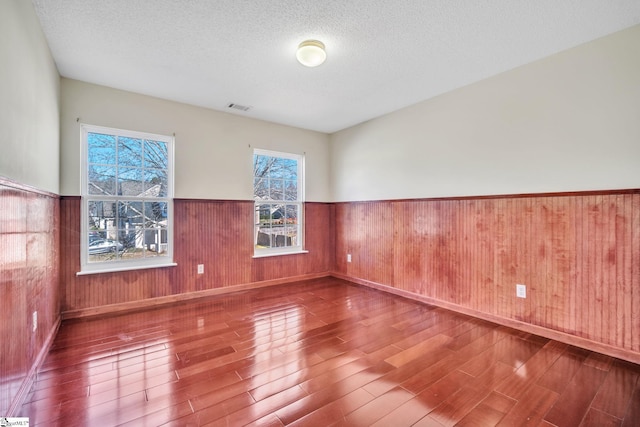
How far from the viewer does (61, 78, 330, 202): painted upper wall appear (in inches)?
121

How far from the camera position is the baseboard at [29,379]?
1.57 meters

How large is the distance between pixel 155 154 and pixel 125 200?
0.66m

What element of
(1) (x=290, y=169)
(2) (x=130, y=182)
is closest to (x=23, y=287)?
(2) (x=130, y=182)

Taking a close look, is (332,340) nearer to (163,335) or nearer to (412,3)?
(163,335)

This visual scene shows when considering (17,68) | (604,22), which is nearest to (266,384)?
(17,68)

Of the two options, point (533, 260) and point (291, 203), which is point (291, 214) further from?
point (533, 260)

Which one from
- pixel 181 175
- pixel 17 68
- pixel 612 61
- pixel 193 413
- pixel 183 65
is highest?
pixel 183 65

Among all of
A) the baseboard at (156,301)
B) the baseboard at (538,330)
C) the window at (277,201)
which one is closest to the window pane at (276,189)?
the window at (277,201)

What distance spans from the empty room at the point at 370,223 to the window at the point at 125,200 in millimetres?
22

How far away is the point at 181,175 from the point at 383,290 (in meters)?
3.18

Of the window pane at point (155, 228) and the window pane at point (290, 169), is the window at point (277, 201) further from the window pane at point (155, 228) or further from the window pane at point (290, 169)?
the window pane at point (155, 228)

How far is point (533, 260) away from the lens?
8.94ft

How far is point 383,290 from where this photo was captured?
4.14 meters

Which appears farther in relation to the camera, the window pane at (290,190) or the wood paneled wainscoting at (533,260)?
the window pane at (290,190)
